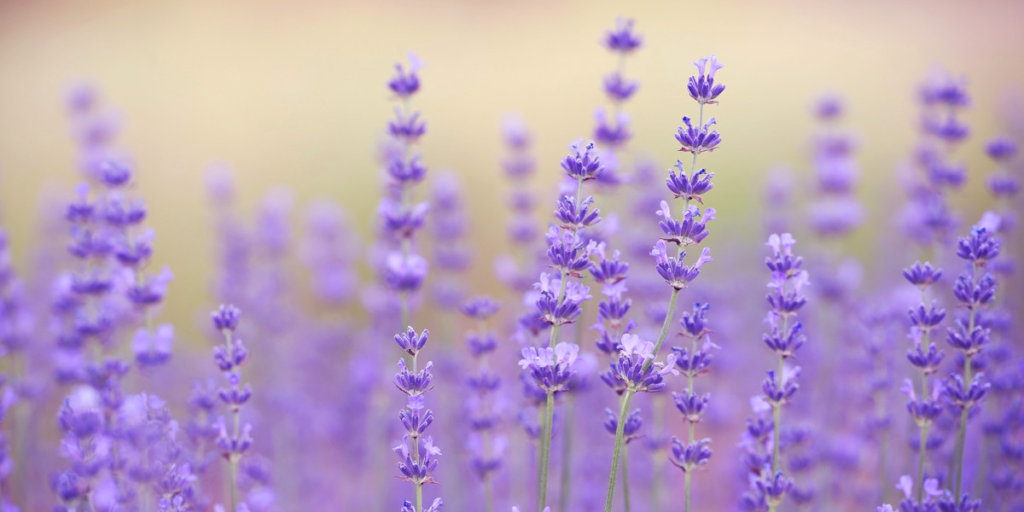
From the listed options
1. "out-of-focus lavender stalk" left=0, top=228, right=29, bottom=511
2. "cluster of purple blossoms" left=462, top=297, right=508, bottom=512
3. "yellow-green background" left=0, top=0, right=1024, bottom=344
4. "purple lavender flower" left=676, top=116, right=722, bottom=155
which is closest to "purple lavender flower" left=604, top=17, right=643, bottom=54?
"purple lavender flower" left=676, top=116, right=722, bottom=155

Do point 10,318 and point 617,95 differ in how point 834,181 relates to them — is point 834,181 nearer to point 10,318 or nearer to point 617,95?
point 617,95

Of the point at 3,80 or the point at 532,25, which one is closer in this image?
the point at 3,80

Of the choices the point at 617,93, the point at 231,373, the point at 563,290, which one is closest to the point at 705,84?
the point at 563,290

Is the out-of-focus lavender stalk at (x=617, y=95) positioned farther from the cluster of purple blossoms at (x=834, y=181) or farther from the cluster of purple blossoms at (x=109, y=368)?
the cluster of purple blossoms at (x=834, y=181)

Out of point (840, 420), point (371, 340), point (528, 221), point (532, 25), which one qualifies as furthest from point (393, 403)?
point (532, 25)

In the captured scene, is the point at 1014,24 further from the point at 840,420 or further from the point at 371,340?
the point at 371,340

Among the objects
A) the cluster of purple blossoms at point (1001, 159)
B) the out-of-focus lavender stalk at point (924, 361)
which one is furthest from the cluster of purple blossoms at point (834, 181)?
the out-of-focus lavender stalk at point (924, 361)

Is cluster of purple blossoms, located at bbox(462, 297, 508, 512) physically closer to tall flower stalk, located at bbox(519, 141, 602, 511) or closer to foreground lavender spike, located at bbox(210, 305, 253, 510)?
tall flower stalk, located at bbox(519, 141, 602, 511)

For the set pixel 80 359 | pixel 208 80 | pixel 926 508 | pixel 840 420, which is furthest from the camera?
pixel 208 80
